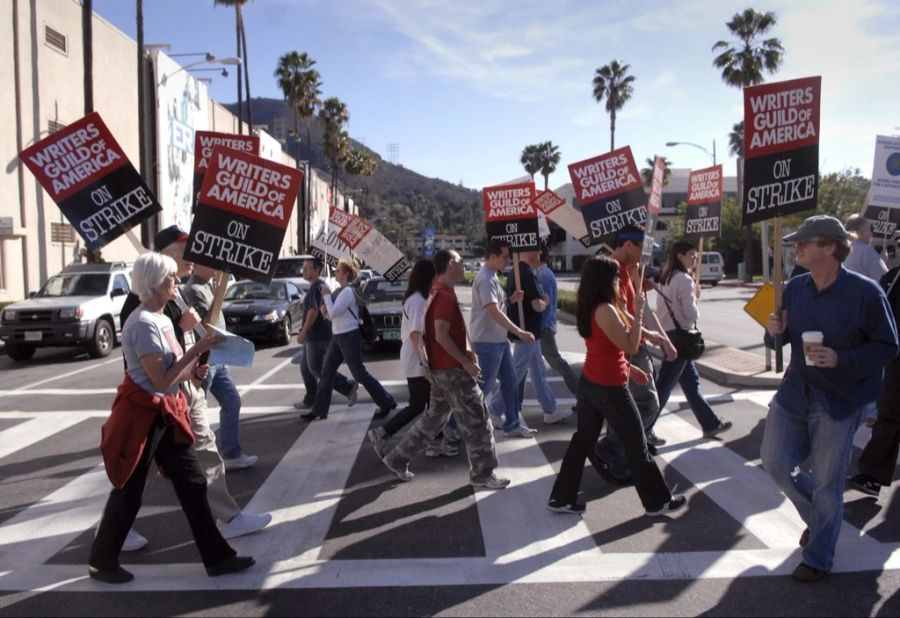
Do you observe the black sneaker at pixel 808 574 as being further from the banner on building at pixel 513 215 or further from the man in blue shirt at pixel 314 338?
the man in blue shirt at pixel 314 338

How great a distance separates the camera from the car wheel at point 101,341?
1405 centimetres

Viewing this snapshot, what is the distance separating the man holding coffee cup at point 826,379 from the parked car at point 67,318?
11.5 metres

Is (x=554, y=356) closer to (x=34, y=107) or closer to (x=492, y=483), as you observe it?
(x=492, y=483)

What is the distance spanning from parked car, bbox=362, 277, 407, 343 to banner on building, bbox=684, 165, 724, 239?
483 centimetres

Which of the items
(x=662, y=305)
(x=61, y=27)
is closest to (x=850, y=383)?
(x=662, y=305)

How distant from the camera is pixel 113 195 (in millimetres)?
5980

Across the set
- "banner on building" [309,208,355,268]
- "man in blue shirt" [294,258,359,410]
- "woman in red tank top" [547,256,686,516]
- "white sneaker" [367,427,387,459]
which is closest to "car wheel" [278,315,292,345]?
"banner on building" [309,208,355,268]

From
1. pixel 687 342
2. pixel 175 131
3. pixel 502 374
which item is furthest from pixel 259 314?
pixel 175 131

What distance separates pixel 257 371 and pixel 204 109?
28.1 meters

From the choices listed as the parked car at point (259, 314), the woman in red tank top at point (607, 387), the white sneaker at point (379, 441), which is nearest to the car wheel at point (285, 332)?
the parked car at point (259, 314)

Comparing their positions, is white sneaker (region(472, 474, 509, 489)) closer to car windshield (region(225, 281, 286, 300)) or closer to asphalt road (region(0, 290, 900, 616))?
asphalt road (region(0, 290, 900, 616))

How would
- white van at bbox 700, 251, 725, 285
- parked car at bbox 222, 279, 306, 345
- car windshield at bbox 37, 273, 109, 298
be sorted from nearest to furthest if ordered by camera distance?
parked car at bbox 222, 279, 306, 345 < car windshield at bbox 37, 273, 109, 298 < white van at bbox 700, 251, 725, 285

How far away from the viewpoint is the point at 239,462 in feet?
20.0

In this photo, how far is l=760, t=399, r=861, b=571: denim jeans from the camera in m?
3.81
